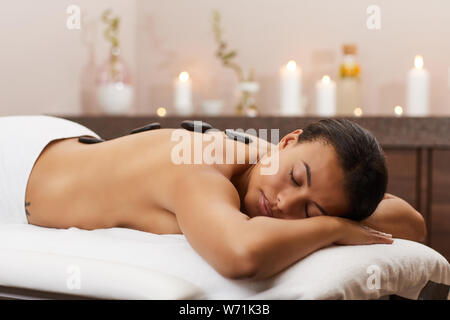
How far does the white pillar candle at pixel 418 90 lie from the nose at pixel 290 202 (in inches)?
59.6

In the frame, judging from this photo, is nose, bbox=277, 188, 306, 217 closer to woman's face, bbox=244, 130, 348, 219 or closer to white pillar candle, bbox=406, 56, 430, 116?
woman's face, bbox=244, 130, 348, 219

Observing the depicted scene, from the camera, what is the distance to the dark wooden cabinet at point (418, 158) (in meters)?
2.26

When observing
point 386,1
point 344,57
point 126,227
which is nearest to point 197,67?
point 344,57

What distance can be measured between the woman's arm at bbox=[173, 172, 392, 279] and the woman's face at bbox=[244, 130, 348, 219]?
1.5 inches

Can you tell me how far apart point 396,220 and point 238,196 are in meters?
0.39

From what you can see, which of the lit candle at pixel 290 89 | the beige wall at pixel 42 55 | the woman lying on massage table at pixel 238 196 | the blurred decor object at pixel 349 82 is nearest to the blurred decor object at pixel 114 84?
the beige wall at pixel 42 55

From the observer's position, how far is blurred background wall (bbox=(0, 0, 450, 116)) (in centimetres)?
244

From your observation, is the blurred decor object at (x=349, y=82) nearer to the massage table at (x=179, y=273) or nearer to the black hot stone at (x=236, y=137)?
the black hot stone at (x=236, y=137)

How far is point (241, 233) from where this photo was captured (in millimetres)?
929

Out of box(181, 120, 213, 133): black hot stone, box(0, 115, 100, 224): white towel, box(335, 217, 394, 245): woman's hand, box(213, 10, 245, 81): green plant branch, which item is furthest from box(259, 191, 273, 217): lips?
box(213, 10, 245, 81): green plant branch

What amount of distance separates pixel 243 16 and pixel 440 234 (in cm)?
140

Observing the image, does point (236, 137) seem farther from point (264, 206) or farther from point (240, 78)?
point (240, 78)

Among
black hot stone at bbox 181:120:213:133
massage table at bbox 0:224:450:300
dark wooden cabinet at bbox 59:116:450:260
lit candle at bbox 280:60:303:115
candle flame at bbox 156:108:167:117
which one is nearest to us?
massage table at bbox 0:224:450:300

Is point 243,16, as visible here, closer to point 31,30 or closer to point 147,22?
point 147,22
